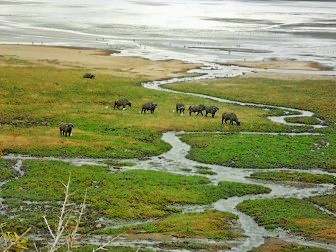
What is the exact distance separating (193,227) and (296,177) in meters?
11.3

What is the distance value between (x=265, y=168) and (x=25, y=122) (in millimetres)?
19138

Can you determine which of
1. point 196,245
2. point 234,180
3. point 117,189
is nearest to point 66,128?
point 117,189

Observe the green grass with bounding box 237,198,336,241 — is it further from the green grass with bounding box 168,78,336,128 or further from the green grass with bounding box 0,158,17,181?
the green grass with bounding box 168,78,336,128

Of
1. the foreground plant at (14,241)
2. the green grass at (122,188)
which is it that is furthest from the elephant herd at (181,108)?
the foreground plant at (14,241)

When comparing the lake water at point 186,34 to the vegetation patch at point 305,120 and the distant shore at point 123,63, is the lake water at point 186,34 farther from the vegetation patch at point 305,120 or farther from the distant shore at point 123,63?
the vegetation patch at point 305,120

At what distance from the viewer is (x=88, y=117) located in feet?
164

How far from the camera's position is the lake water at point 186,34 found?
4085 inches

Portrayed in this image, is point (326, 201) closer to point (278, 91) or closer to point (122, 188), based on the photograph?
point (122, 188)

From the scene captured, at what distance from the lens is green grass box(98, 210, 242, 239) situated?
2622 centimetres

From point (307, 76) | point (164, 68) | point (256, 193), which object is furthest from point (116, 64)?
point (256, 193)

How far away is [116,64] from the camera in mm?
86438

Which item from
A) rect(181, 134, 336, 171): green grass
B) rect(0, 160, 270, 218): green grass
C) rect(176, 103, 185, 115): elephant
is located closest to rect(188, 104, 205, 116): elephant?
rect(176, 103, 185, 115): elephant

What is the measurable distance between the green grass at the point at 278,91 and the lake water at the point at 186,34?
20.2 metres

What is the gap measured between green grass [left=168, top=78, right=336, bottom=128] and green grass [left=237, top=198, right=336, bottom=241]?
24.0 m
